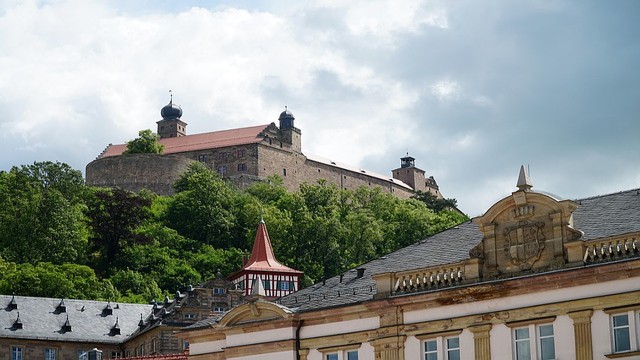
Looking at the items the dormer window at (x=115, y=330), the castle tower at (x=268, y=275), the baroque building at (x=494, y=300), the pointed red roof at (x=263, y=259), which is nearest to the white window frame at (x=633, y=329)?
the baroque building at (x=494, y=300)

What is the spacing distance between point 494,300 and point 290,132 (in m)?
150

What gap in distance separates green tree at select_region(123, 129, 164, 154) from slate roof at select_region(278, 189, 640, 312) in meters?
136

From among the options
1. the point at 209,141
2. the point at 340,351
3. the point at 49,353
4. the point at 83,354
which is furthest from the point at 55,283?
the point at 209,141

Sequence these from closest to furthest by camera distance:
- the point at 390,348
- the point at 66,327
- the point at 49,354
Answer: the point at 390,348, the point at 49,354, the point at 66,327

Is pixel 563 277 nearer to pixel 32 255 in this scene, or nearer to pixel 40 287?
pixel 40 287

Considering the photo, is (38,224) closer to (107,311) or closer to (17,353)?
(107,311)

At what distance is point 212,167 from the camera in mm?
182500

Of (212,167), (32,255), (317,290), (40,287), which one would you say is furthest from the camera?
(212,167)

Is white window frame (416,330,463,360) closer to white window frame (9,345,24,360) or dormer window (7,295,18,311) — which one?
white window frame (9,345,24,360)

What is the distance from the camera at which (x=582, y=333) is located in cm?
3941

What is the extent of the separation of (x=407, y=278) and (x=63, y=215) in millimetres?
91866

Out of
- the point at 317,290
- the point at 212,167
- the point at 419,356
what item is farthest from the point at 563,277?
the point at 212,167

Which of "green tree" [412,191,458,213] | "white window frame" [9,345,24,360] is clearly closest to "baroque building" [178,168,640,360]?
"white window frame" [9,345,24,360]

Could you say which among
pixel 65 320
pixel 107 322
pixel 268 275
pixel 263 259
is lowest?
pixel 65 320
